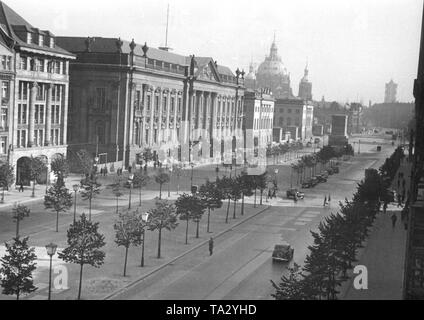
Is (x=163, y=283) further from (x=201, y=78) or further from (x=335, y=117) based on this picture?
(x=335, y=117)

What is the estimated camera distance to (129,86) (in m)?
90.2

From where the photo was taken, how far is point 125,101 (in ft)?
295

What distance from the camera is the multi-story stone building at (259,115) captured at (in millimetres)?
151125

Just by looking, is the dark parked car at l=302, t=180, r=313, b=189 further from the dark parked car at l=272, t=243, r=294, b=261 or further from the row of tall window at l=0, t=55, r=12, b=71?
the dark parked car at l=272, t=243, r=294, b=261

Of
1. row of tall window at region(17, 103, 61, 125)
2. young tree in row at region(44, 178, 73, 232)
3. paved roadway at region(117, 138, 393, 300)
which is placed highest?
row of tall window at region(17, 103, 61, 125)

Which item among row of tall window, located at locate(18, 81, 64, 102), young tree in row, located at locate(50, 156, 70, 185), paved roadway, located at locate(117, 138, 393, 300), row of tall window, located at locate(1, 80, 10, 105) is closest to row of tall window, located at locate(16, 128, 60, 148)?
row of tall window, located at locate(18, 81, 64, 102)

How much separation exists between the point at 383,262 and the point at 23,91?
43.6 metres

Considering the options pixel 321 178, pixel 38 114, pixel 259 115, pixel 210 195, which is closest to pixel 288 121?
pixel 259 115

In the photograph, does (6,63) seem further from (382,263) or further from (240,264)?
(382,263)

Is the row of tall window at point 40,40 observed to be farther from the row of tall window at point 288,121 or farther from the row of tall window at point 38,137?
the row of tall window at point 288,121

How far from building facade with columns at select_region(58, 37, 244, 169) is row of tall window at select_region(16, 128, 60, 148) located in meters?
6.44

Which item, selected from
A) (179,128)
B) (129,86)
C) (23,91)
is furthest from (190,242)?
(179,128)

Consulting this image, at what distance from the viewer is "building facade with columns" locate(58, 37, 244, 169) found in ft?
294

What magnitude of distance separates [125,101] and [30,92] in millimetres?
21068
